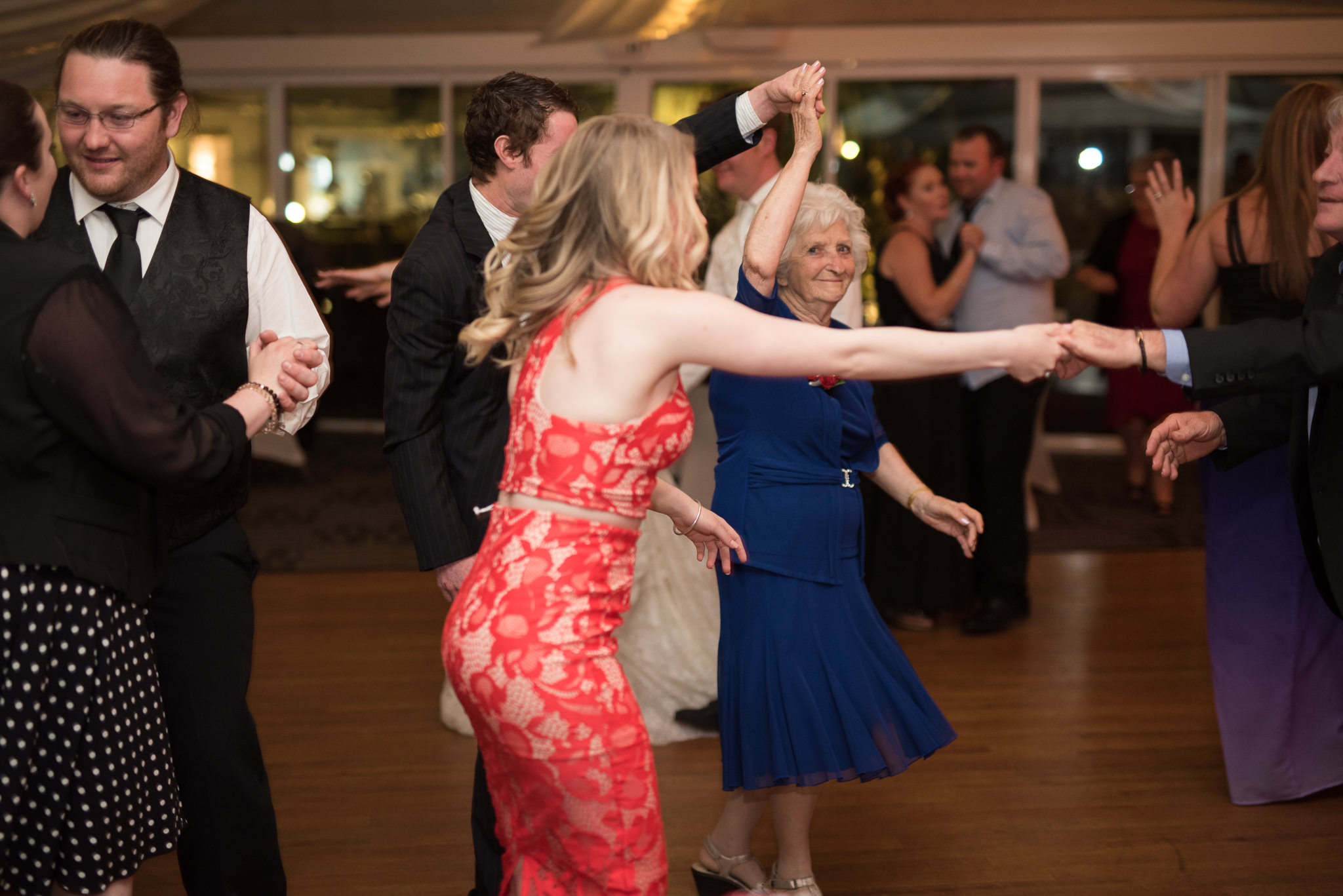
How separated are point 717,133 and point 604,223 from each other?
2.65ft

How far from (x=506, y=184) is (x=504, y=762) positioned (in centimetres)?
105

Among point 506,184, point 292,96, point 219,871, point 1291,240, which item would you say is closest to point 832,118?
point 292,96

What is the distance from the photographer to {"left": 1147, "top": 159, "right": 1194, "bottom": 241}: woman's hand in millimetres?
3203

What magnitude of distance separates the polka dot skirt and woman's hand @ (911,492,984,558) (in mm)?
1472

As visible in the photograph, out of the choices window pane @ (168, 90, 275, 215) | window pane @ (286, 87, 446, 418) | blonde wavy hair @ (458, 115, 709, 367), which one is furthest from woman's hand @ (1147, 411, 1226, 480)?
window pane @ (168, 90, 275, 215)

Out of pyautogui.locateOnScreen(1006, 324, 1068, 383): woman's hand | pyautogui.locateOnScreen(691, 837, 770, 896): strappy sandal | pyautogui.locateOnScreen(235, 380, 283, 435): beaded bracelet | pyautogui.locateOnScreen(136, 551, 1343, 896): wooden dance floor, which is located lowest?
Result: pyautogui.locateOnScreen(136, 551, 1343, 896): wooden dance floor

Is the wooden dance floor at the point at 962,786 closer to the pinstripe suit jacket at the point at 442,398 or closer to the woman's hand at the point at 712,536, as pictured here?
the woman's hand at the point at 712,536

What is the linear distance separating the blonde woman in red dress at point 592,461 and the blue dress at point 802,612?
66 centimetres

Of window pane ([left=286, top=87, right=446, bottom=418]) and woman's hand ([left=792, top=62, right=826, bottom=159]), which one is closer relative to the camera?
woman's hand ([left=792, top=62, right=826, bottom=159])

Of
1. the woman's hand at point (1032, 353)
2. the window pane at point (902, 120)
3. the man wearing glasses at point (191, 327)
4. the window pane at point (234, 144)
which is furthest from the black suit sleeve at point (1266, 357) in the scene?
the window pane at point (234, 144)

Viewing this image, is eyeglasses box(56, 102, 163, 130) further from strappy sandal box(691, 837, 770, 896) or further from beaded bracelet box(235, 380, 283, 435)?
strappy sandal box(691, 837, 770, 896)

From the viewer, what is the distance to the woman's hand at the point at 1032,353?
1677mm

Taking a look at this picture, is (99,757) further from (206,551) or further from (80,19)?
(80,19)

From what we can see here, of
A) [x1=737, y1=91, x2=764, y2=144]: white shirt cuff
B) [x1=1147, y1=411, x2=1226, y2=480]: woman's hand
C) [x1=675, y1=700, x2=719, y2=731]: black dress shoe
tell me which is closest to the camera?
[x1=737, y1=91, x2=764, y2=144]: white shirt cuff
